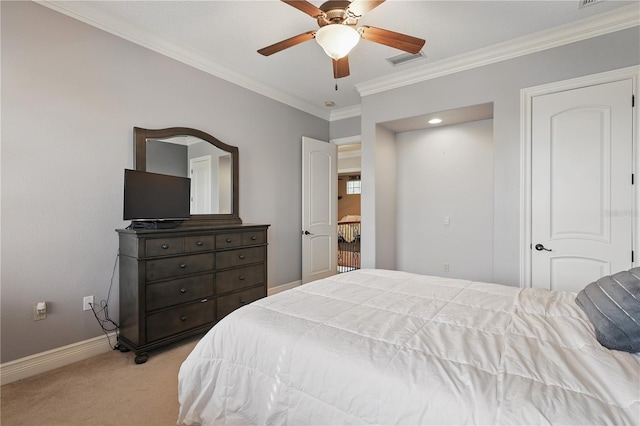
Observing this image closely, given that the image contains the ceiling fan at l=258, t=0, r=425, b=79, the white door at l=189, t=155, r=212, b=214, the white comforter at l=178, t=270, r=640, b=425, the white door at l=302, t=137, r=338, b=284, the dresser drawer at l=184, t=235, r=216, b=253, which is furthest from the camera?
the white door at l=302, t=137, r=338, b=284

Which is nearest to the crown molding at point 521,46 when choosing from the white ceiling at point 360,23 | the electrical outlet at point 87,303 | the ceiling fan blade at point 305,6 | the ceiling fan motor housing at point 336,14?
the white ceiling at point 360,23

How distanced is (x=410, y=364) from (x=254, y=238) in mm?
2471

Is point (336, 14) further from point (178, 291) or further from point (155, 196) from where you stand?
point (178, 291)

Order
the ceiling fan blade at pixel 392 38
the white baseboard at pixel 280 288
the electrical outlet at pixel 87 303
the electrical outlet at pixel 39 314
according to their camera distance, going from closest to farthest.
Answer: the ceiling fan blade at pixel 392 38 < the electrical outlet at pixel 39 314 < the electrical outlet at pixel 87 303 < the white baseboard at pixel 280 288

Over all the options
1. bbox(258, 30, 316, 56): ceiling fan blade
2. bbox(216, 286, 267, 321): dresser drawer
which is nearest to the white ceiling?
bbox(258, 30, 316, 56): ceiling fan blade

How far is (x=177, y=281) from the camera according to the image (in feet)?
8.50

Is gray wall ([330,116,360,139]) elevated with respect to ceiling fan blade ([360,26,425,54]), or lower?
elevated

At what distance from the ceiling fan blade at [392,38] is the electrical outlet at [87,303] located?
9.69 feet

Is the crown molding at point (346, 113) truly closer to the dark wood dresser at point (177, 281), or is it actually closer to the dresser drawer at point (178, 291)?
the dark wood dresser at point (177, 281)

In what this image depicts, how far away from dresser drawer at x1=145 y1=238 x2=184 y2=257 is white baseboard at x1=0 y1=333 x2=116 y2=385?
89cm

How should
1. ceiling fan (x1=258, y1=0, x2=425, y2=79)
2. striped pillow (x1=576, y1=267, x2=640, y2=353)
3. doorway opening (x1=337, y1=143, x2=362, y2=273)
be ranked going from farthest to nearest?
doorway opening (x1=337, y1=143, x2=362, y2=273) < ceiling fan (x1=258, y1=0, x2=425, y2=79) < striped pillow (x1=576, y1=267, x2=640, y2=353)

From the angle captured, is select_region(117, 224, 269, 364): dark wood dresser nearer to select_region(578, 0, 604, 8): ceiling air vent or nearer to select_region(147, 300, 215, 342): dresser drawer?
select_region(147, 300, 215, 342): dresser drawer

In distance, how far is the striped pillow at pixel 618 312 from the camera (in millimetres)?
1053

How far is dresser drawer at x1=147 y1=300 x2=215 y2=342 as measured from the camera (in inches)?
96.4
